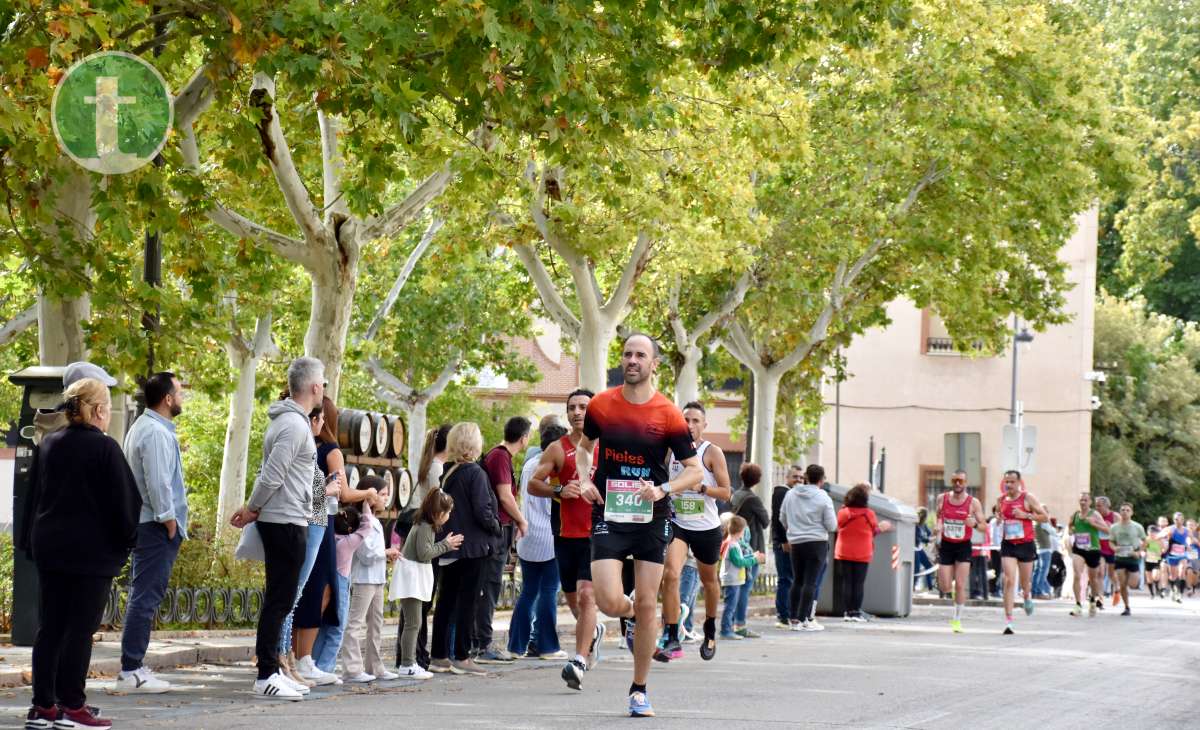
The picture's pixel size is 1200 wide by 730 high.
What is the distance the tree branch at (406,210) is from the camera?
19484 millimetres

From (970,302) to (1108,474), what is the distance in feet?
83.1

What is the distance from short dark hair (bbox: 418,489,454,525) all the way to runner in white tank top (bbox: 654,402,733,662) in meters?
1.95

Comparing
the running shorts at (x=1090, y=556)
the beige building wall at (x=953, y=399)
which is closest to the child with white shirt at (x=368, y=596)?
the running shorts at (x=1090, y=556)

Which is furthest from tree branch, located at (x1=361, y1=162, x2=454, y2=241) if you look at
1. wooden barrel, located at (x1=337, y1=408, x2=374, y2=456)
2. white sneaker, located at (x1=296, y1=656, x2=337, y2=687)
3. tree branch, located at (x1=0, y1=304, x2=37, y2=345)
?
tree branch, located at (x1=0, y1=304, x2=37, y2=345)

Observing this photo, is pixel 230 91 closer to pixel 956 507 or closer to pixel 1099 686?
pixel 1099 686

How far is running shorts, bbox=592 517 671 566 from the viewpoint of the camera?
10672 millimetres

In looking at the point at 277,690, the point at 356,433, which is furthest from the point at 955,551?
the point at 277,690

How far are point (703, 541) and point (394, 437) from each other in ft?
32.0

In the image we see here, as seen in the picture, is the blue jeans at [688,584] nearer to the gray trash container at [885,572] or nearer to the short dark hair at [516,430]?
the short dark hair at [516,430]

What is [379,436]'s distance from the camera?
907 inches

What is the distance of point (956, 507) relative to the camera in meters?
21.6

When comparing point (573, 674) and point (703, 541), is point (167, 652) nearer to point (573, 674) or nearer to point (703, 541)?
point (573, 674)

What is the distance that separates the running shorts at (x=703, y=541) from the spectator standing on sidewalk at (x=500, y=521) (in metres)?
1.23

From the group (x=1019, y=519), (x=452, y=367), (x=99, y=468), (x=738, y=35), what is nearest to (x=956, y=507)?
(x=1019, y=519)
